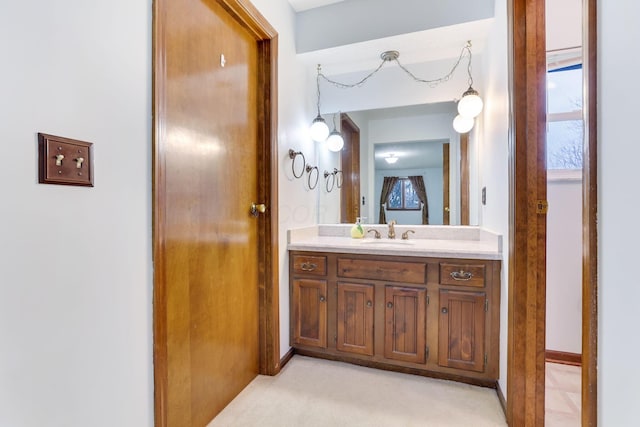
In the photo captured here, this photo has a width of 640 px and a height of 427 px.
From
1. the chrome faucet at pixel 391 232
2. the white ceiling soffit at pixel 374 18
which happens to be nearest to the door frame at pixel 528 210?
the white ceiling soffit at pixel 374 18

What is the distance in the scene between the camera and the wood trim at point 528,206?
Answer: 1.46 metres

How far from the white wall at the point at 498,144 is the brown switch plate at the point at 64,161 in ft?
5.88

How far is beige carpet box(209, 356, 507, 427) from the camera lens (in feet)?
5.24

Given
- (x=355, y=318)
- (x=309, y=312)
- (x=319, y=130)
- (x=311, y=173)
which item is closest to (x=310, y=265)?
(x=309, y=312)

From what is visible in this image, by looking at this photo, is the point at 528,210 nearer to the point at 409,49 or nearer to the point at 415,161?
the point at 415,161

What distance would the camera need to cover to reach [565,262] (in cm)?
218

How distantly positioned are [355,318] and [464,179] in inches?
53.6

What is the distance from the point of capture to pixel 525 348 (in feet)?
4.89

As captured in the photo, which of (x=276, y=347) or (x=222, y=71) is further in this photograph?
(x=276, y=347)
